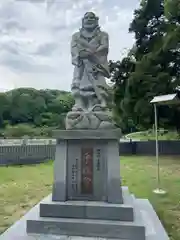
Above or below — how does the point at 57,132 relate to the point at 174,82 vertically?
below

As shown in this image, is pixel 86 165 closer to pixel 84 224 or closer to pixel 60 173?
pixel 60 173

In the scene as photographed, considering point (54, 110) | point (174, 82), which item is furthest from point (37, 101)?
point (174, 82)

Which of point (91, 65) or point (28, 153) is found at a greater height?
point (91, 65)

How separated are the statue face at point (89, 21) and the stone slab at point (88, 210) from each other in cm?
253

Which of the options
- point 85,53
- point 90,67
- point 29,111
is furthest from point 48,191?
point 29,111

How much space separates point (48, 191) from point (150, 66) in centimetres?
795

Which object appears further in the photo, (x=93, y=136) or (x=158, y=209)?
(x=158, y=209)

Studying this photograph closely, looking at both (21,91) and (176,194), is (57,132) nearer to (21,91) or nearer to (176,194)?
(176,194)

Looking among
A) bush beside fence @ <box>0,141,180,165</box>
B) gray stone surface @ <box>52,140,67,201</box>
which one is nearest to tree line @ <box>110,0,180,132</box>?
bush beside fence @ <box>0,141,180,165</box>

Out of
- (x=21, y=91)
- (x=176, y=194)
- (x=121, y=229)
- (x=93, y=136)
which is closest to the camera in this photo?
(x=121, y=229)

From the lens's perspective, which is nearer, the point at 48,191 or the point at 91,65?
the point at 91,65

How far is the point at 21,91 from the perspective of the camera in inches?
1061

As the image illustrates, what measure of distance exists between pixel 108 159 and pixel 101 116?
0.60 meters

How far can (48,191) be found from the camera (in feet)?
19.8
